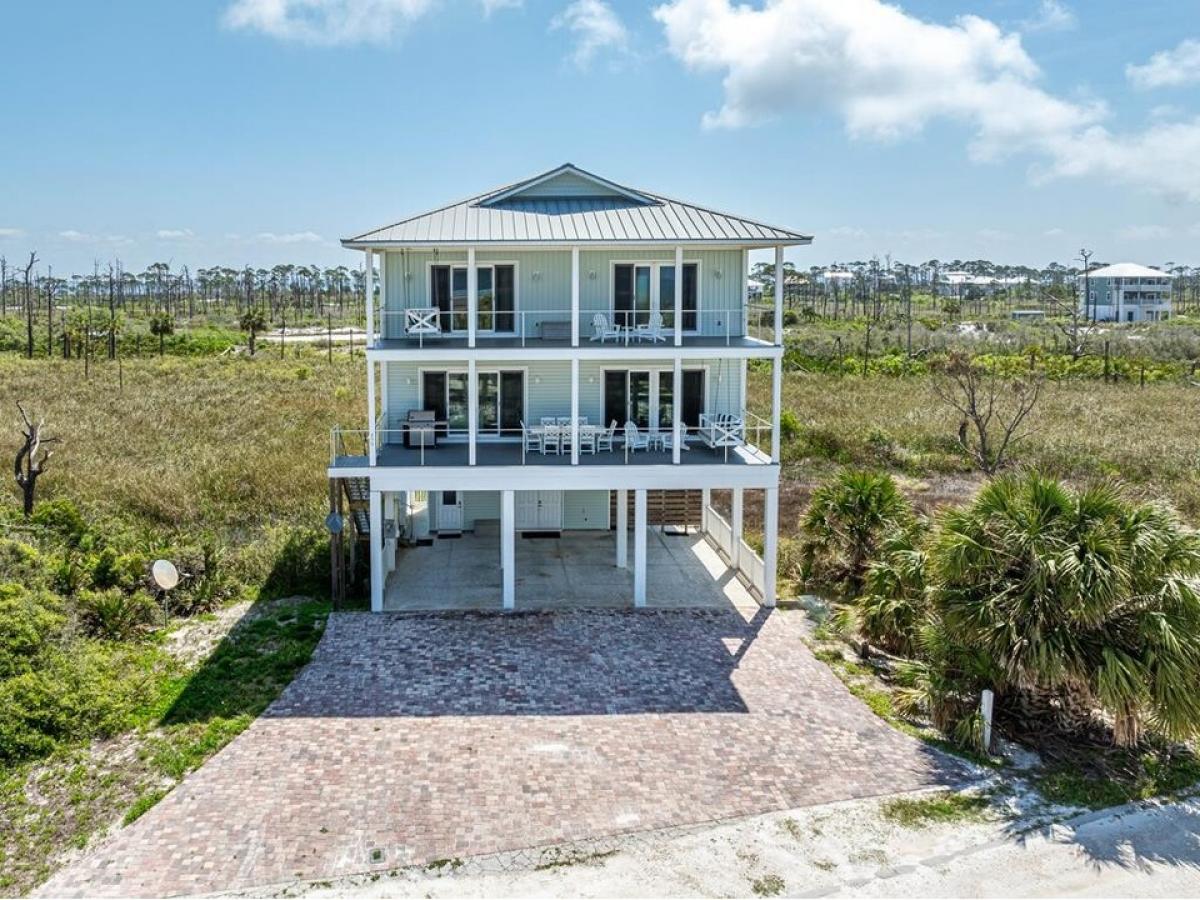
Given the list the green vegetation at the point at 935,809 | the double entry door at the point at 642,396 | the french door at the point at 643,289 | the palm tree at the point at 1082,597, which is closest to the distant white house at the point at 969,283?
the french door at the point at 643,289

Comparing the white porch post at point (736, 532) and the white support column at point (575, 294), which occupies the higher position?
the white support column at point (575, 294)

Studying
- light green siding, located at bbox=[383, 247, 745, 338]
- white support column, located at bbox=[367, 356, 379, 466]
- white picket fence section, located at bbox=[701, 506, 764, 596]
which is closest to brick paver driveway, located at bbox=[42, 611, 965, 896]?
white picket fence section, located at bbox=[701, 506, 764, 596]

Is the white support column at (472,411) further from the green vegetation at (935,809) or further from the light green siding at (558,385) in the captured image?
the green vegetation at (935,809)

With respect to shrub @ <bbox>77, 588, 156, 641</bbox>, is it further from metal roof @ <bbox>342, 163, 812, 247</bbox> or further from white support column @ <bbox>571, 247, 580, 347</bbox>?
white support column @ <bbox>571, 247, 580, 347</bbox>

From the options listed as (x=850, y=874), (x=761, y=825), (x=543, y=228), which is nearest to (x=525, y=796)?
(x=761, y=825)

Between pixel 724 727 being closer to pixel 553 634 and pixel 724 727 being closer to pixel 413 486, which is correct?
pixel 553 634

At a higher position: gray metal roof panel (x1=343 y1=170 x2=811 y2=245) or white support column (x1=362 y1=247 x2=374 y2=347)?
gray metal roof panel (x1=343 y1=170 x2=811 y2=245)
